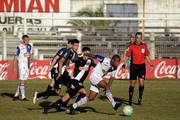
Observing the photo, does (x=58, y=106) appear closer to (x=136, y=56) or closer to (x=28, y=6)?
(x=136, y=56)

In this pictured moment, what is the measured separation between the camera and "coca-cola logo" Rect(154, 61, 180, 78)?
3105 centimetres

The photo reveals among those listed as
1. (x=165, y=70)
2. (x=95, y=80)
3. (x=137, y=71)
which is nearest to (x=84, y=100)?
(x=95, y=80)

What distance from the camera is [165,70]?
102ft

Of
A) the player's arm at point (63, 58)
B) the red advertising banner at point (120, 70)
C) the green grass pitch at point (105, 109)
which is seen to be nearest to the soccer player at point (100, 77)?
the green grass pitch at point (105, 109)

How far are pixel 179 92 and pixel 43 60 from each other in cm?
1006

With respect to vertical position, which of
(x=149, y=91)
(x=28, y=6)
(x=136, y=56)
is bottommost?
(x=149, y=91)

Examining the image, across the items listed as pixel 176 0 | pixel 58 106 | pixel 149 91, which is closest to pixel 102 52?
pixel 149 91

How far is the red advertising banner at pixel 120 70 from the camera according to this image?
30062mm

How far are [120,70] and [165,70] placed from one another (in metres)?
2.48

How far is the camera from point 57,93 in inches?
748

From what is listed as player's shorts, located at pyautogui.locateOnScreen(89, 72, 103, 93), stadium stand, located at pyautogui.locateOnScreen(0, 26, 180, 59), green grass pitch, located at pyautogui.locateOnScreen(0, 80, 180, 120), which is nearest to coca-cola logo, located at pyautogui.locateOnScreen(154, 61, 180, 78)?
stadium stand, located at pyautogui.locateOnScreen(0, 26, 180, 59)

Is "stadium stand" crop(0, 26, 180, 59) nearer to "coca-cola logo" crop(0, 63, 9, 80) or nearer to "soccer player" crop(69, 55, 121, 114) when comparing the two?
"coca-cola logo" crop(0, 63, 9, 80)

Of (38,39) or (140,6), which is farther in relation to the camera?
(140,6)

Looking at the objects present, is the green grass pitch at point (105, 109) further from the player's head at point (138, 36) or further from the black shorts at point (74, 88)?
the player's head at point (138, 36)
